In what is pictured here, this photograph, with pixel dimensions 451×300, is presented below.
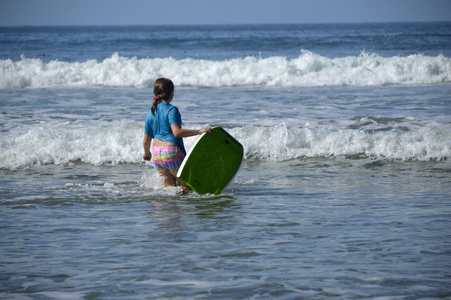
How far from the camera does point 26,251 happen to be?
4.59 meters

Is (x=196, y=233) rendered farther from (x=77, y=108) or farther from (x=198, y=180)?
(x=77, y=108)

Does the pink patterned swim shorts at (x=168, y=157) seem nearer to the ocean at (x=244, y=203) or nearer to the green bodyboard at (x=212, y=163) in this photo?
the green bodyboard at (x=212, y=163)

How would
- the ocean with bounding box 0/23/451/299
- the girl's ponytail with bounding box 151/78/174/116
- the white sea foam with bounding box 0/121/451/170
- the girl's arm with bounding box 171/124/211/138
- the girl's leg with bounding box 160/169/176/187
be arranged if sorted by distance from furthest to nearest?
the white sea foam with bounding box 0/121/451/170 → the girl's leg with bounding box 160/169/176/187 → the girl's ponytail with bounding box 151/78/174/116 → the girl's arm with bounding box 171/124/211/138 → the ocean with bounding box 0/23/451/299

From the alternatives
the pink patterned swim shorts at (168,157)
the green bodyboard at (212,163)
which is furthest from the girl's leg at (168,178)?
the green bodyboard at (212,163)

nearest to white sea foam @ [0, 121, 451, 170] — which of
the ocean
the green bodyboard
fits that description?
the ocean

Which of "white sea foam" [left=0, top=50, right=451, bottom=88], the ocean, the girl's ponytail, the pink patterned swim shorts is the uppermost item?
"white sea foam" [left=0, top=50, right=451, bottom=88]

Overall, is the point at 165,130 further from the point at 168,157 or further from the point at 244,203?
the point at 244,203

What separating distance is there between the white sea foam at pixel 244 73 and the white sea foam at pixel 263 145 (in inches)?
403

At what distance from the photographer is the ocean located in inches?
153

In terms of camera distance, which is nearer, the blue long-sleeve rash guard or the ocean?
the ocean

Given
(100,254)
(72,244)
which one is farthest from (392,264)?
(72,244)

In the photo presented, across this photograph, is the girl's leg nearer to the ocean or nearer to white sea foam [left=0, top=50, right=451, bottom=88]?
the ocean

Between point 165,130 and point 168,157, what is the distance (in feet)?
1.04

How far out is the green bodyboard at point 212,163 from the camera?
20.5 ft
